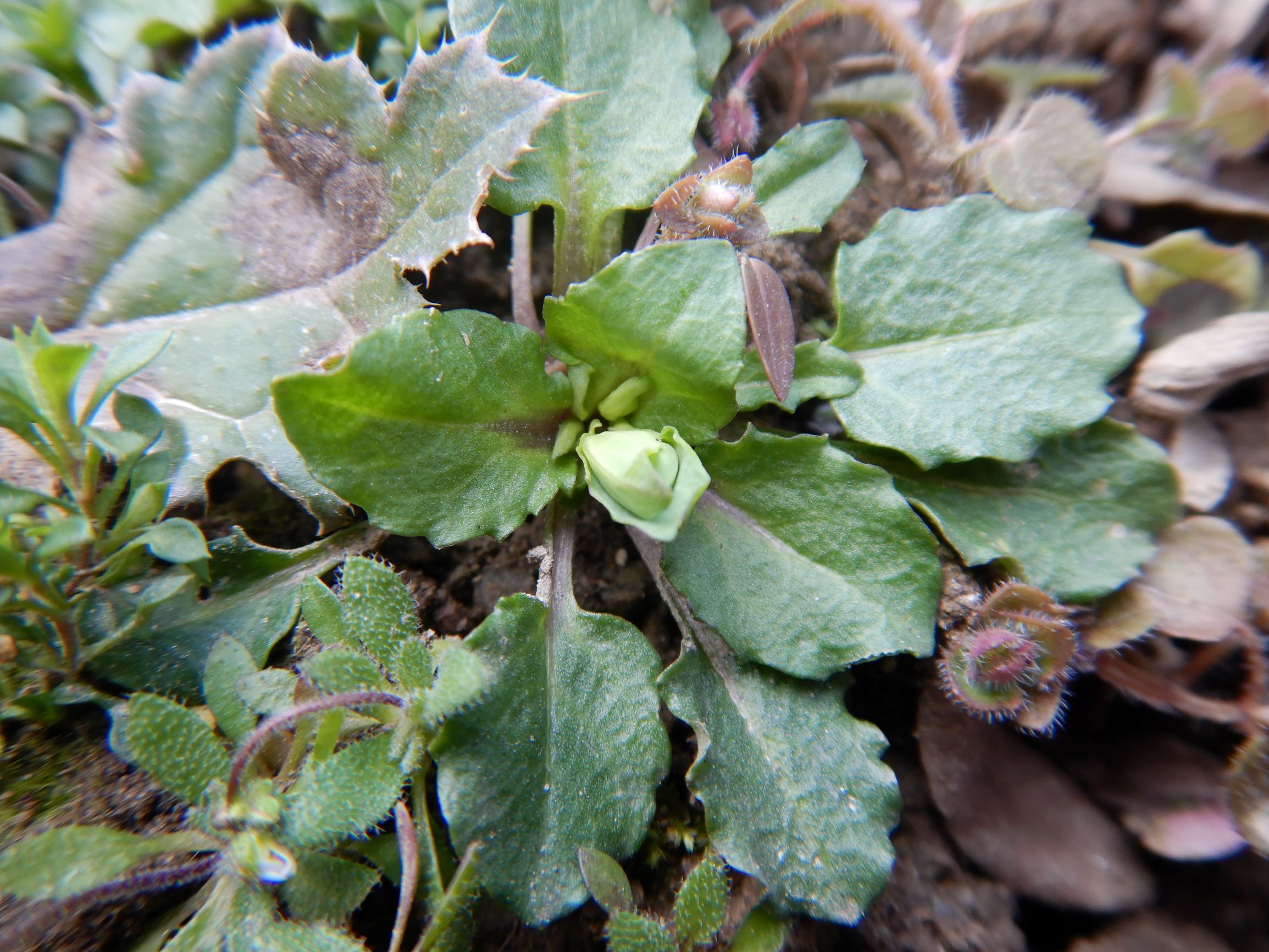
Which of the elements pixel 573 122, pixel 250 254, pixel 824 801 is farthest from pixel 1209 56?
pixel 250 254

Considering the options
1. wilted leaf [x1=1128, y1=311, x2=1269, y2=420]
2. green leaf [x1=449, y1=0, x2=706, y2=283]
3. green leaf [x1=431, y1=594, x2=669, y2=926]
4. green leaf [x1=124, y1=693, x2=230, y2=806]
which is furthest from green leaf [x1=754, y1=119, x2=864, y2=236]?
green leaf [x1=124, y1=693, x2=230, y2=806]

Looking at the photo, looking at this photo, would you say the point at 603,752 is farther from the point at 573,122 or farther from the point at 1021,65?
the point at 1021,65

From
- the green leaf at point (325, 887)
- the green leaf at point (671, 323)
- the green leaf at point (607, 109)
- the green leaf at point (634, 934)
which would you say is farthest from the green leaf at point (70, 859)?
the green leaf at point (607, 109)

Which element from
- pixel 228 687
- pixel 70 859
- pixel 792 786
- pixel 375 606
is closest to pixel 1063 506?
pixel 792 786

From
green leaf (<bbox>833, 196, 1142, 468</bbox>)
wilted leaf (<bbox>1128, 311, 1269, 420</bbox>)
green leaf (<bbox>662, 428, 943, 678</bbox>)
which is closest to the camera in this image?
green leaf (<bbox>662, 428, 943, 678</bbox>)

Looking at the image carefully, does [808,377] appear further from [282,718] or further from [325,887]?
[325,887]

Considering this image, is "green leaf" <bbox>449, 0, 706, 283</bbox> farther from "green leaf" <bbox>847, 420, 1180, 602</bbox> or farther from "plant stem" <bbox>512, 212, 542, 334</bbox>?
"green leaf" <bbox>847, 420, 1180, 602</bbox>

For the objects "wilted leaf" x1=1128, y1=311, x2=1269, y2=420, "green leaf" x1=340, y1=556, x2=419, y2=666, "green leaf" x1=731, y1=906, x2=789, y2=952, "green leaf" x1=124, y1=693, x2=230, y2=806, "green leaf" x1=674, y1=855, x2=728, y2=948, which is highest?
"wilted leaf" x1=1128, y1=311, x2=1269, y2=420
